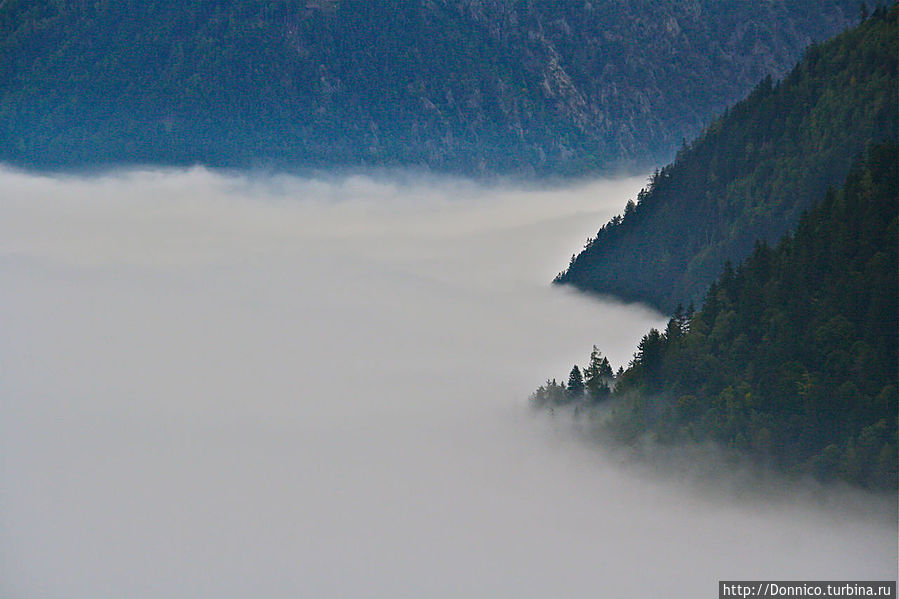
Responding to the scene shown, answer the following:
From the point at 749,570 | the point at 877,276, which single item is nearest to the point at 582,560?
the point at 749,570

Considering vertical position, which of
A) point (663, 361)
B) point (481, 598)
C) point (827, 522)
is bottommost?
point (481, 598)

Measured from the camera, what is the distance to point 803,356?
557 feet

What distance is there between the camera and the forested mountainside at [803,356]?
524 ft

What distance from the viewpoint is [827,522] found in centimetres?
15275

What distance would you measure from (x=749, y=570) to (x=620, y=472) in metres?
30.6

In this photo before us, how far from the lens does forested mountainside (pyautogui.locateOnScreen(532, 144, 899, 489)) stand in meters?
160

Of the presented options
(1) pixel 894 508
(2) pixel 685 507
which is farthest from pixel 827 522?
(2) pixel 685 507

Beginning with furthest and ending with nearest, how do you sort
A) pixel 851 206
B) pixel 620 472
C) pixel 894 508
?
pixel 620 472 → pixel 851 206 → pixel 894 508

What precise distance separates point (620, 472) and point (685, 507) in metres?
15.5

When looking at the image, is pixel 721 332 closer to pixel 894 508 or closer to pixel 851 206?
pixel 851 206

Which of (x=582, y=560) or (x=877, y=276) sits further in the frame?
(x=582, y=560)

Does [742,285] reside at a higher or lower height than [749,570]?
higher

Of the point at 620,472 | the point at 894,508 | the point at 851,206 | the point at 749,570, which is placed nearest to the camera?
the point at 894,508

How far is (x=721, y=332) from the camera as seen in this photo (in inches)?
7151
